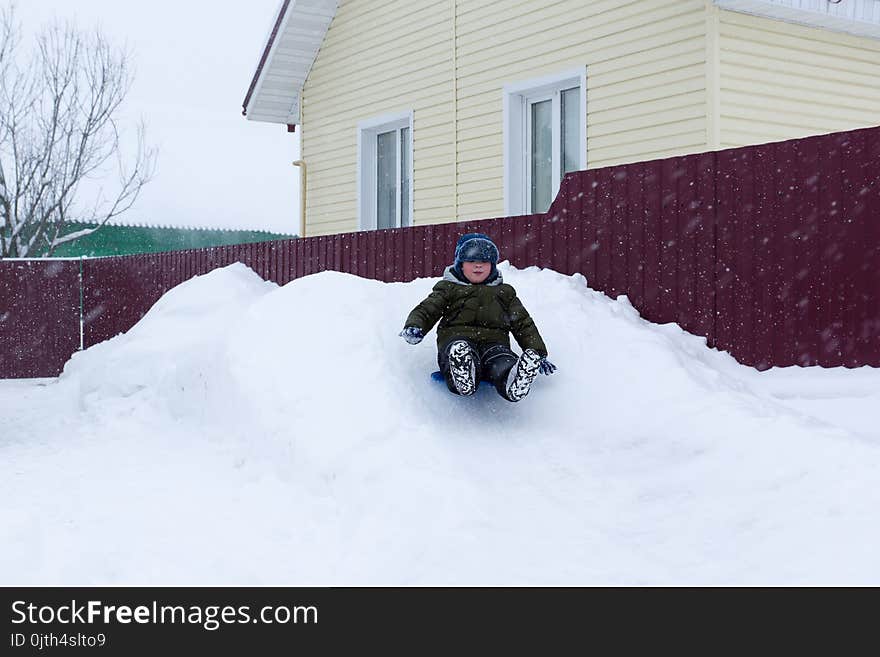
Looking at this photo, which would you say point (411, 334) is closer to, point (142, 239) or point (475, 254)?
point (475, 254)

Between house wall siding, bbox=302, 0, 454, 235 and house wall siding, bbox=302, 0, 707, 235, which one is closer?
house wall siding, bbox=302, 0, 707, 235

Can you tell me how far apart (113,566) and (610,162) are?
7.44 meters

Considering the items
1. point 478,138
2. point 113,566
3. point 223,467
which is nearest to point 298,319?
point 223,467

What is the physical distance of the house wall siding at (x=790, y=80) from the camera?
30.6 ft

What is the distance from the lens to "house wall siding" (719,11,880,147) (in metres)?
9.34

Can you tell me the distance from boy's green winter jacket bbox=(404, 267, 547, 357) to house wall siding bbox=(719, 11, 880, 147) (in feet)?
12.3

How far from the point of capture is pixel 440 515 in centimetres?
460

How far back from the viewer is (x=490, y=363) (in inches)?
252

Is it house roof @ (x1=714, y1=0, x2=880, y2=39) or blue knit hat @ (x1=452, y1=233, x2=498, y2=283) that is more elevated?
house roof @ (x1=714, y1=0, x2=880, y2=39)

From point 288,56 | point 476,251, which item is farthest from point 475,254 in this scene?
point 288,56

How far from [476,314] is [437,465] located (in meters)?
1.71

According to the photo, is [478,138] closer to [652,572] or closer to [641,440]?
[641,440]

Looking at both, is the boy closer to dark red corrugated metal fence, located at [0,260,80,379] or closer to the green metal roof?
dark red corrugated metal fence, located at [0,260,80,379]

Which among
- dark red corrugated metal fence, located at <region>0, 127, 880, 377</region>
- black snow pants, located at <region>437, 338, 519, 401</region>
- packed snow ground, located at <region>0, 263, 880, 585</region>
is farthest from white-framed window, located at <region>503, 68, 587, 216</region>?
black snow pants, located at <region>437, 338, 519, 401</region>
